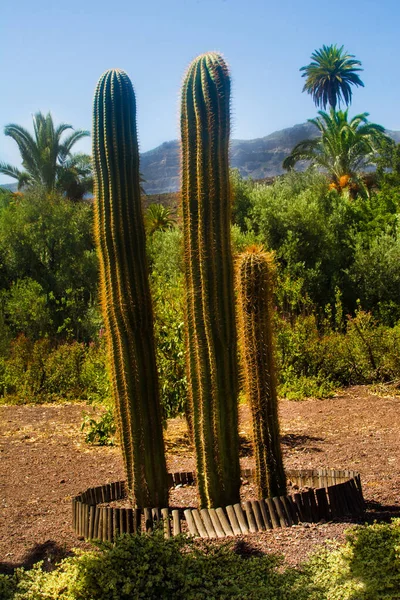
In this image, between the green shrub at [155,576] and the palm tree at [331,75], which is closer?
the green shrub at [155,576]

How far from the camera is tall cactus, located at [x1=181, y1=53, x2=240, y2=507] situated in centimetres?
370

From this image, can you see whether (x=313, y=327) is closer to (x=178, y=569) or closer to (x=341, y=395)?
(x=341, y=395)

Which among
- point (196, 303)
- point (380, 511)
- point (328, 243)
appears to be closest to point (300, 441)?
point (380, 511)

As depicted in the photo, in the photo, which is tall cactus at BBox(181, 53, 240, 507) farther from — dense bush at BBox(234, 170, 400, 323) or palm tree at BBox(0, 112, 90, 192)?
palm tree at BBox(0, 112, 90, 192)

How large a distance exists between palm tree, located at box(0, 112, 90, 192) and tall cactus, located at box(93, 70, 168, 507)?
1993 cm

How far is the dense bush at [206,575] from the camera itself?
9.49ft

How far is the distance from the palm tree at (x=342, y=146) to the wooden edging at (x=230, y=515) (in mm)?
23745

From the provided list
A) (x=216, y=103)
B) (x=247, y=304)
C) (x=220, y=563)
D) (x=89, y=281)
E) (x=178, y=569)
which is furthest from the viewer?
(x=89, y=281)

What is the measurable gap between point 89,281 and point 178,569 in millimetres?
16575

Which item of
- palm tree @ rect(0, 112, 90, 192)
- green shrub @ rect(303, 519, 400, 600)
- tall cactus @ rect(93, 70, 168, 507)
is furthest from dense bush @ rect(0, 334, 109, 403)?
palm tree @ rect(0, 112, 90, 192)

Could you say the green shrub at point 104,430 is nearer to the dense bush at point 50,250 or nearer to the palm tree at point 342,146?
the dense bush at point 50,250

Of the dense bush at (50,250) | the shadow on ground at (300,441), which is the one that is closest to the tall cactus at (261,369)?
the shadow on ground at (300,441)

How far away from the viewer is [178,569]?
10.0 feet

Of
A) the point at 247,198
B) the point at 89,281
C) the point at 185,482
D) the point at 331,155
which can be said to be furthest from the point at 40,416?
A: the point at 331,155
